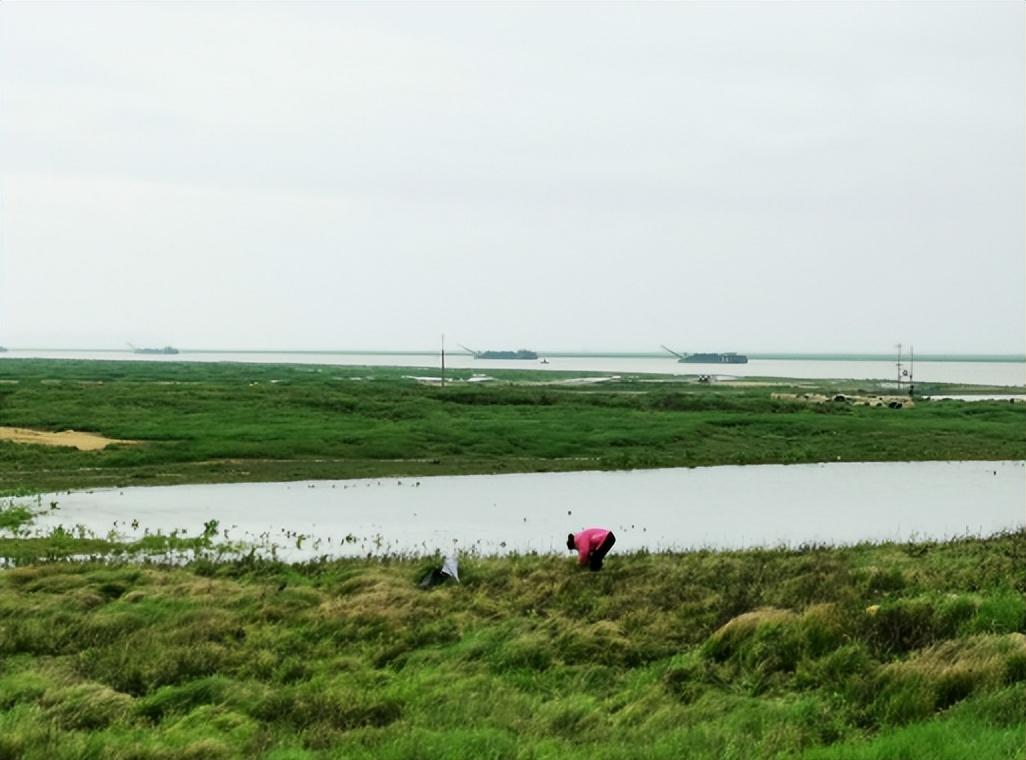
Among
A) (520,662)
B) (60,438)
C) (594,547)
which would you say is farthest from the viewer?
(60,438)

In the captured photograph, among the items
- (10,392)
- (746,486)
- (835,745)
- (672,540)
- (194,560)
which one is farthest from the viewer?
(10,392)

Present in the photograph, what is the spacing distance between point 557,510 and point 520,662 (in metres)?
13.7

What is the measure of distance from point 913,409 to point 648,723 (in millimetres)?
54608

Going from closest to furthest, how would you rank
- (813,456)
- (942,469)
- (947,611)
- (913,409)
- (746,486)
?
1. (947,611)
2. (746,486)
3. (942,469)
4. (813,456)
5. (913,409)

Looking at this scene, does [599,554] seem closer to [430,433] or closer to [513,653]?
[513,653]

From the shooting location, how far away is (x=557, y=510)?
2378cm

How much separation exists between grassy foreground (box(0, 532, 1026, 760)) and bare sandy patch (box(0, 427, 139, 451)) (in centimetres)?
2260

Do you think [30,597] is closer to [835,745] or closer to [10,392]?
[835,745]

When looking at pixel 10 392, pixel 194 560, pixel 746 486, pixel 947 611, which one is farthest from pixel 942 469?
pixel 10 392

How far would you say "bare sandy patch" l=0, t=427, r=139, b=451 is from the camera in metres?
35.0

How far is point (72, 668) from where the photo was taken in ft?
31.7

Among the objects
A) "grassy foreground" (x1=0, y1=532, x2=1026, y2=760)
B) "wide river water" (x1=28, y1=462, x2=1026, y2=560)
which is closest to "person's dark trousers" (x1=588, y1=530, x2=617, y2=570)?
"grassy foreground" (x1=0, y1=532, x2=1026, y2=760)

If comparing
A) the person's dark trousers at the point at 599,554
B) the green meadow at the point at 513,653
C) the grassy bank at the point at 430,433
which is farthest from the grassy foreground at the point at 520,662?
the grassy bank at the point at 430,433

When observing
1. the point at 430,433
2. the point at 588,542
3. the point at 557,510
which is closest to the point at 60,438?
the point at 430,433
